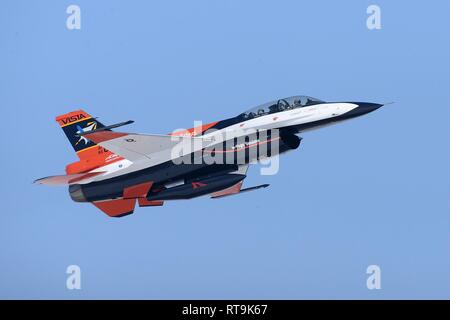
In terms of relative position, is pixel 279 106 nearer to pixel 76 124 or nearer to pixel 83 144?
pixel 83 144

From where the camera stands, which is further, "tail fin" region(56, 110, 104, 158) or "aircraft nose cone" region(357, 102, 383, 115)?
"tail fin" region(56, 110, 104, 158)

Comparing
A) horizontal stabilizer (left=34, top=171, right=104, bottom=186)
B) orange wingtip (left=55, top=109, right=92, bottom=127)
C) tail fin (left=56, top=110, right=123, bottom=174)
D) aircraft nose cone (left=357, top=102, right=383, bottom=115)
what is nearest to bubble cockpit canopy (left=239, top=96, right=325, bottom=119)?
aircraft nose cone (left=357, top=102, right=383, bottom=115)

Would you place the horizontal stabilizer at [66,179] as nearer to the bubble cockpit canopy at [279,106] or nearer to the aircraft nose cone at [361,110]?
the bubble cockpit canopy at [279,106]

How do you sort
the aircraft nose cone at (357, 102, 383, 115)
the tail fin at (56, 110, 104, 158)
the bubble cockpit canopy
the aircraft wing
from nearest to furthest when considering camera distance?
the aircraft wing → the aircraft nose cone at (357, 102, 383, 115) → the bubble cockpit canopy → the tail fin at (56, 110, 104, 158)

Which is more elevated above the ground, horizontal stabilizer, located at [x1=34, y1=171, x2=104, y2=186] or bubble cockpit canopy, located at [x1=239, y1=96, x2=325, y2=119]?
bubble cockpit canopy, located at [x1=239, y1=96, x2=325, y2=119]

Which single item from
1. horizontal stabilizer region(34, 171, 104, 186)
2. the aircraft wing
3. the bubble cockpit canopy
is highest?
the bubble cockpit canopy

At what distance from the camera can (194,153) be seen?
31.8m

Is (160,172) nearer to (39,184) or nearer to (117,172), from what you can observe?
(117,172)

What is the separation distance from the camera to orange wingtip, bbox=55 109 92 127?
3434 centimetres

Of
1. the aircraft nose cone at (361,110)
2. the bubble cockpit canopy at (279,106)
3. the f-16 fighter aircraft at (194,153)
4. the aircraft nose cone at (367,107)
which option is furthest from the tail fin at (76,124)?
the aircraft nose cone at (367,107)

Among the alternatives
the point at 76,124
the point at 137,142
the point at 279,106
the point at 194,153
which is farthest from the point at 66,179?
the point at 279,106

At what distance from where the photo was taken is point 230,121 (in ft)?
106

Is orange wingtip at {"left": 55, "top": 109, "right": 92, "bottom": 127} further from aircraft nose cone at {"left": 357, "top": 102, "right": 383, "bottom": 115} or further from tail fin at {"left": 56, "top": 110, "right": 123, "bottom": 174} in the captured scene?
aircraft nose cone at {"left": 357, "top": 102, "right": 383, "bottom": 115}

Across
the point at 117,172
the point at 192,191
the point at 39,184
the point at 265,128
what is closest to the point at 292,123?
the point at 265,128
